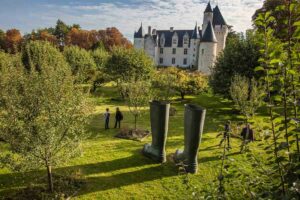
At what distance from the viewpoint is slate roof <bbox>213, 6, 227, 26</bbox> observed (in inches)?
2328

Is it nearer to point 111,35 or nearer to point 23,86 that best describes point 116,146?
point 23,86

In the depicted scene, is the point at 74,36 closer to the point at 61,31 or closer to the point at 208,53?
the point at 61,31

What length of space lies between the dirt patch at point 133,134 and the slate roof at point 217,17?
49734mm

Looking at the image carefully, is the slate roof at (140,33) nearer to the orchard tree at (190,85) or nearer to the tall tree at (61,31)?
the tall tree at (61,31)

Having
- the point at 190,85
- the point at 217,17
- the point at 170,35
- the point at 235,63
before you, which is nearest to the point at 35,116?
the point at 235,63

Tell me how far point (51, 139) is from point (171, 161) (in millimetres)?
6132

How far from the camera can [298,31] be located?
2979 millimetres

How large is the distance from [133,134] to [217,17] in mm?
52262

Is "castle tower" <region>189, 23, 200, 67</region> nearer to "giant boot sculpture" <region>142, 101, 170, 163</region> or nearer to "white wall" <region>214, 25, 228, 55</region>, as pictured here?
"white wall" <region>214, 25, 228, 55</region>

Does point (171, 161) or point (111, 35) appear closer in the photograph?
point (171, 161)

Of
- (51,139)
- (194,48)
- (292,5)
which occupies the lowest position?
(51,139)

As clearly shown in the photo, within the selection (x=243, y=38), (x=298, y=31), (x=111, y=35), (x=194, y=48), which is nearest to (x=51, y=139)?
(x=298, y=31)

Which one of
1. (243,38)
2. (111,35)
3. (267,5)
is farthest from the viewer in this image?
(111,35)

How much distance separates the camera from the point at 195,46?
67688 mm
